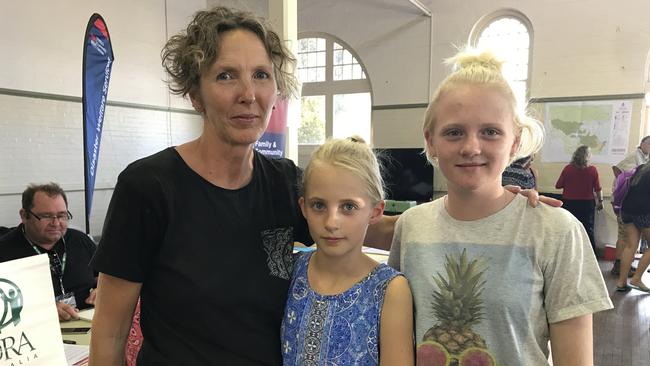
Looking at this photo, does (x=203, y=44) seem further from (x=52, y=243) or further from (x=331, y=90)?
(x=331, y=90)

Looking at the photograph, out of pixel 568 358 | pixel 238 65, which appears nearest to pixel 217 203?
pixel 238 65

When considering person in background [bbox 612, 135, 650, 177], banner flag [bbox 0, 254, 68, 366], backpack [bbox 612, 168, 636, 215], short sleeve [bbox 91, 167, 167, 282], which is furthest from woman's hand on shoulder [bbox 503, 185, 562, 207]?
person in background [bbox 612, 135, 650, 177]

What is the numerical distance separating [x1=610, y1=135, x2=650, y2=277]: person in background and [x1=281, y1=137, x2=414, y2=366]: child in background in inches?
210

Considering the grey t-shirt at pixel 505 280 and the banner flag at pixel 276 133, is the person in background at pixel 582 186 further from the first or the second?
the grey t-shirt at pixel 505 280

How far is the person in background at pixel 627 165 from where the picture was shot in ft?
18.3

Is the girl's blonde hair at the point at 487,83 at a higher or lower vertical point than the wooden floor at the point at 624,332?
Result: higher

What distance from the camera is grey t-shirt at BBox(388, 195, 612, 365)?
3.32 feet

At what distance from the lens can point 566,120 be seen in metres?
6.79

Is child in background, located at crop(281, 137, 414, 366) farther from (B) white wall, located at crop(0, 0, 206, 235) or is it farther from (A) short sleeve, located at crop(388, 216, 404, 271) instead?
(B) white wall, located at crop(0, 0, 206, 235)

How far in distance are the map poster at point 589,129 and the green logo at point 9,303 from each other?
285 inches

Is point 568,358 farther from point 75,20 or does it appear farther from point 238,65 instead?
point 75,20

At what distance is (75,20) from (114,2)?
0.70 meters

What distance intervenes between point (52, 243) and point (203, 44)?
2208 mm

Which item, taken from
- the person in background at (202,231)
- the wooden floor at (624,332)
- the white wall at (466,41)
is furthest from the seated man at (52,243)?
the white wall at (466,41)
